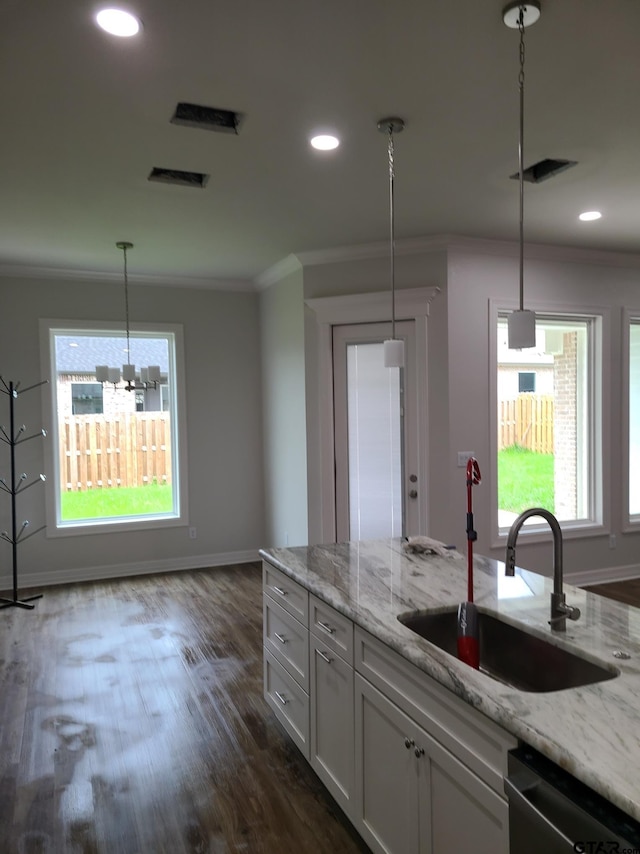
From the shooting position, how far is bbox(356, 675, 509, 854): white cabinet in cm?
146

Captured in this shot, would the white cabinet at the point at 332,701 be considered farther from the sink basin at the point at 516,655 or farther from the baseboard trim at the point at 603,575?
the baseboard trim at the point at 603,575

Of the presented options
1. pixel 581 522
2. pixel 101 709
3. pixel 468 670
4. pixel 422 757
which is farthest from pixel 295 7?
pixel 581 522

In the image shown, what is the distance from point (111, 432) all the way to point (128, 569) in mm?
1342

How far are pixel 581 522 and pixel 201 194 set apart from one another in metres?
4.11

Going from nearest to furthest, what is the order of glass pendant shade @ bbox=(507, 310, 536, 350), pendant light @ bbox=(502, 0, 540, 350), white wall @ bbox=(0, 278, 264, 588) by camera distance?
pendant light @ bbox=(502, 0, 540, 350) < glass pendant shade @ bbox=(507, 310, 536, 350) < white wall @ bbox=(0, 278, 264, 588)

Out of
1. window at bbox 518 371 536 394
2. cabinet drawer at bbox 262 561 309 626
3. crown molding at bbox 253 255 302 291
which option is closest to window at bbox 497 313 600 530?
window at bbox 518 371 536 394

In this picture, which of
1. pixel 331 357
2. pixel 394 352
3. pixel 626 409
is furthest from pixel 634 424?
pixel 394 352

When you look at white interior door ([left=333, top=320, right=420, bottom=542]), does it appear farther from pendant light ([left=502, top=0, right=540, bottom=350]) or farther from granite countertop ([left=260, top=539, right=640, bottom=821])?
pendant light ([left=502, top=0, right=540, bottom=350])

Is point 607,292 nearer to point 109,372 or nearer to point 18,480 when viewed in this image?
point 109,372

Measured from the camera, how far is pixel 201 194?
141 inches

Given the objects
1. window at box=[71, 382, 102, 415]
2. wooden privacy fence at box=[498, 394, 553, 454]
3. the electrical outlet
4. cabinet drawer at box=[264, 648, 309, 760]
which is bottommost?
cabinet drawer at box=[264, 648, 309, 760]

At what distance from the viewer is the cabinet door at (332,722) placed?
7.11 ft

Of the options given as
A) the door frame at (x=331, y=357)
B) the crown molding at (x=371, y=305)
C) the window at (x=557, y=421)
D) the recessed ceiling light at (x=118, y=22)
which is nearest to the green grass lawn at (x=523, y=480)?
the window at (x=557, y=421)

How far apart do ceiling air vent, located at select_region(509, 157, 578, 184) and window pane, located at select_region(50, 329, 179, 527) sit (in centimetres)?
372
